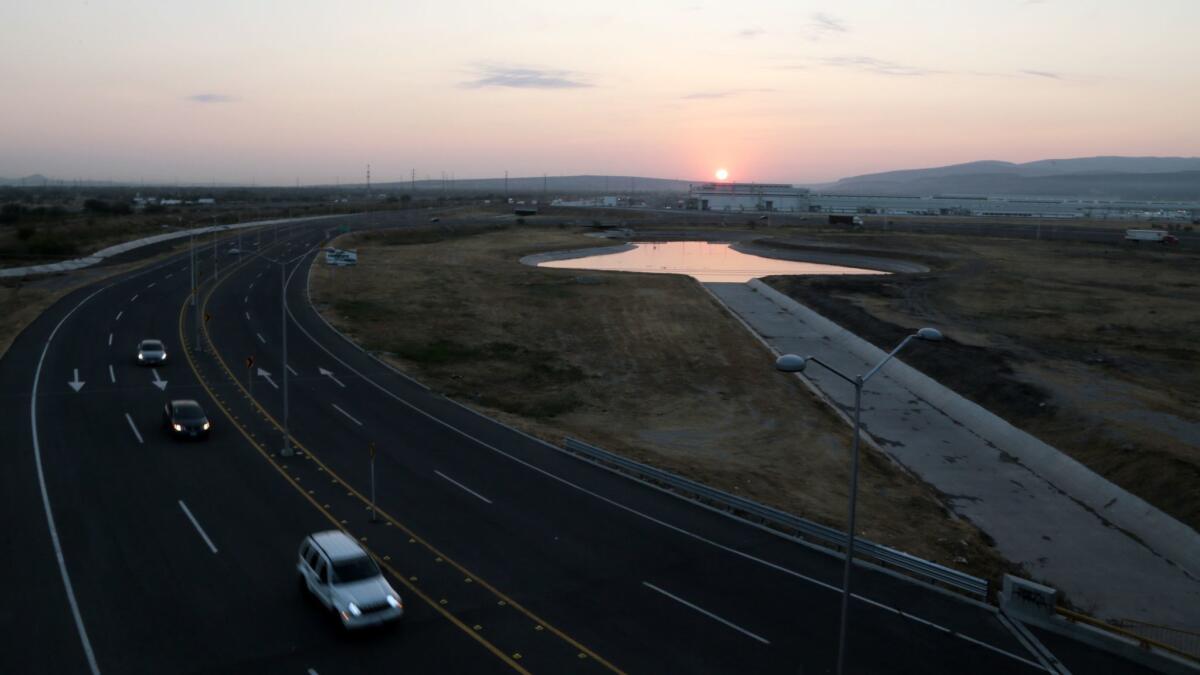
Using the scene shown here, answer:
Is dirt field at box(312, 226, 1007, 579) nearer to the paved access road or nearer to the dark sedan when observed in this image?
the paved access road

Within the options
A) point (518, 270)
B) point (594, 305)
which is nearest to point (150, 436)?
point (594, 305)

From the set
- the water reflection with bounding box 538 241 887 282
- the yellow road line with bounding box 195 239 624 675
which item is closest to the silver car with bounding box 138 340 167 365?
the yellow road line with bounding box 195 239 624 675

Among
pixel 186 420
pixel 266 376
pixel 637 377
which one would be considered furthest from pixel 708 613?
pixel 266 376

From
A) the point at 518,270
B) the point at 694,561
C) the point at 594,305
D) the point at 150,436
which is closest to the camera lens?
the point at 694,561

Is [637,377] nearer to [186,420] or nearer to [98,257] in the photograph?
[186,420]

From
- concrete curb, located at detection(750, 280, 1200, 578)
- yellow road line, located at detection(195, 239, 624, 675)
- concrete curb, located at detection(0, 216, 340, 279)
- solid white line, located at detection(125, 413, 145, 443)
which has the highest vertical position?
concrete curb, located at detection(0, 216, 340, 279)

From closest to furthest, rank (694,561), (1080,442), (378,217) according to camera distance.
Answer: (694,561)
(1080,442)
(378,217)

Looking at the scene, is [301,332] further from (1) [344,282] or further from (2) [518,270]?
(2) [518,270]
